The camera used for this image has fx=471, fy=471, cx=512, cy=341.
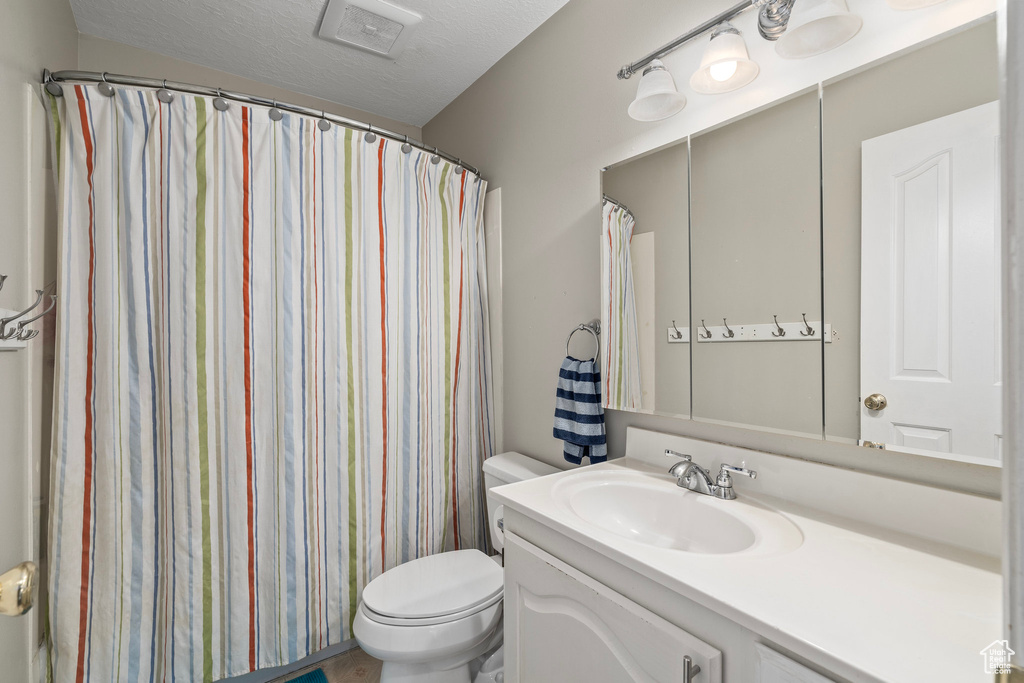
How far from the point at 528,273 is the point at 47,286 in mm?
1492

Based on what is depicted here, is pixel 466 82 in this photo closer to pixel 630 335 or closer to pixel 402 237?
pixel 402 237

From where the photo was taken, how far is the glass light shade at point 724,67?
1.08 meters

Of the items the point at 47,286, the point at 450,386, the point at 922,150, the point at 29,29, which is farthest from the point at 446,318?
the point at 922,150

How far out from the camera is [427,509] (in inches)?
75.4

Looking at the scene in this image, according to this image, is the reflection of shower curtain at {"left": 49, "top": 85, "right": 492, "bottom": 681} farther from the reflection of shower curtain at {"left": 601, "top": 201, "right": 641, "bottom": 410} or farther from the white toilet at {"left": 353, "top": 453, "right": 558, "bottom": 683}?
the reflection of shower curtain at {"left": 601, "top": 201, "right": 641, "bottom": 410}

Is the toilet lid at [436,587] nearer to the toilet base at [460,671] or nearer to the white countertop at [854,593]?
the toilet base at [460,671]

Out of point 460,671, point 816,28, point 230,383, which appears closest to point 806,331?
point 816,28

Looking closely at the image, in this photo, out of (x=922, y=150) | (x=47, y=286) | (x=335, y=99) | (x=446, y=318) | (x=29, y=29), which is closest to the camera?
(x=922, y=150)

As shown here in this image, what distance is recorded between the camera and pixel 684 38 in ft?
3.93

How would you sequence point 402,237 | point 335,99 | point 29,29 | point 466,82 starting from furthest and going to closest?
1. point 335,99
2. point 466,82
3. point 402,237
4. point 29,29

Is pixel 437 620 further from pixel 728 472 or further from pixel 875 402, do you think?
pixel 875 402

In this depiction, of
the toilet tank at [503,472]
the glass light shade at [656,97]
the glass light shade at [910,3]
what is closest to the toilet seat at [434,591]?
the toilet tank at [503,472]

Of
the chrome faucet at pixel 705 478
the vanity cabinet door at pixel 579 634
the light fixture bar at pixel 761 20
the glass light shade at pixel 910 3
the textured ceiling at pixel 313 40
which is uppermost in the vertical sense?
the textured ceiling at pixel 313 40

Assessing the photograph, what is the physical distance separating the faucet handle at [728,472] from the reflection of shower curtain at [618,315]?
321 mm
